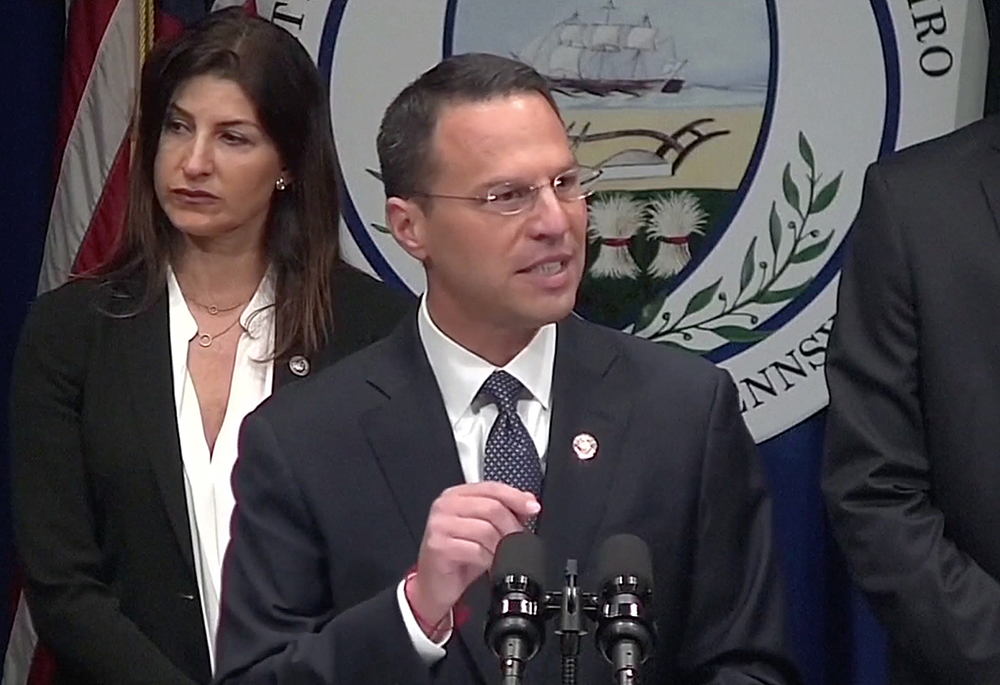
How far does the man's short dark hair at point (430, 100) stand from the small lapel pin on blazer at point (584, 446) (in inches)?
14.4

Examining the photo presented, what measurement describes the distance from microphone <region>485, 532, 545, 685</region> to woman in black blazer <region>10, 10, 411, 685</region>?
3.94 feet

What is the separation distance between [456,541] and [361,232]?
189 centimetres

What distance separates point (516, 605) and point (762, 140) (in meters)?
2.06

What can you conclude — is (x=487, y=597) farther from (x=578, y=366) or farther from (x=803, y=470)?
(x=803, y=470)

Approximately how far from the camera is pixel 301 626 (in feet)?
6.61

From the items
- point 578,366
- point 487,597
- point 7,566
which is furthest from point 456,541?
point 7,566

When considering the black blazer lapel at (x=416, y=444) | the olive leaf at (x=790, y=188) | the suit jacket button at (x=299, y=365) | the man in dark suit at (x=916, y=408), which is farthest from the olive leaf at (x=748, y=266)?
the black blazer lapel at (x=416, y=444)

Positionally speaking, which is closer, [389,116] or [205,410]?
[389,116]

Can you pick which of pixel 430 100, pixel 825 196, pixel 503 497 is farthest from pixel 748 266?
pixel 503 497

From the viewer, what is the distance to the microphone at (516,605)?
4.92 feet

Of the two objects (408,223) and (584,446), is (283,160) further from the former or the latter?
(584,446)

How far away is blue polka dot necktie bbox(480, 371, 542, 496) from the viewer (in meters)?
2.04

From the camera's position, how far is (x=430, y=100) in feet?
7.04

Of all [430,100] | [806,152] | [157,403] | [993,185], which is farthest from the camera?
[806,152]
